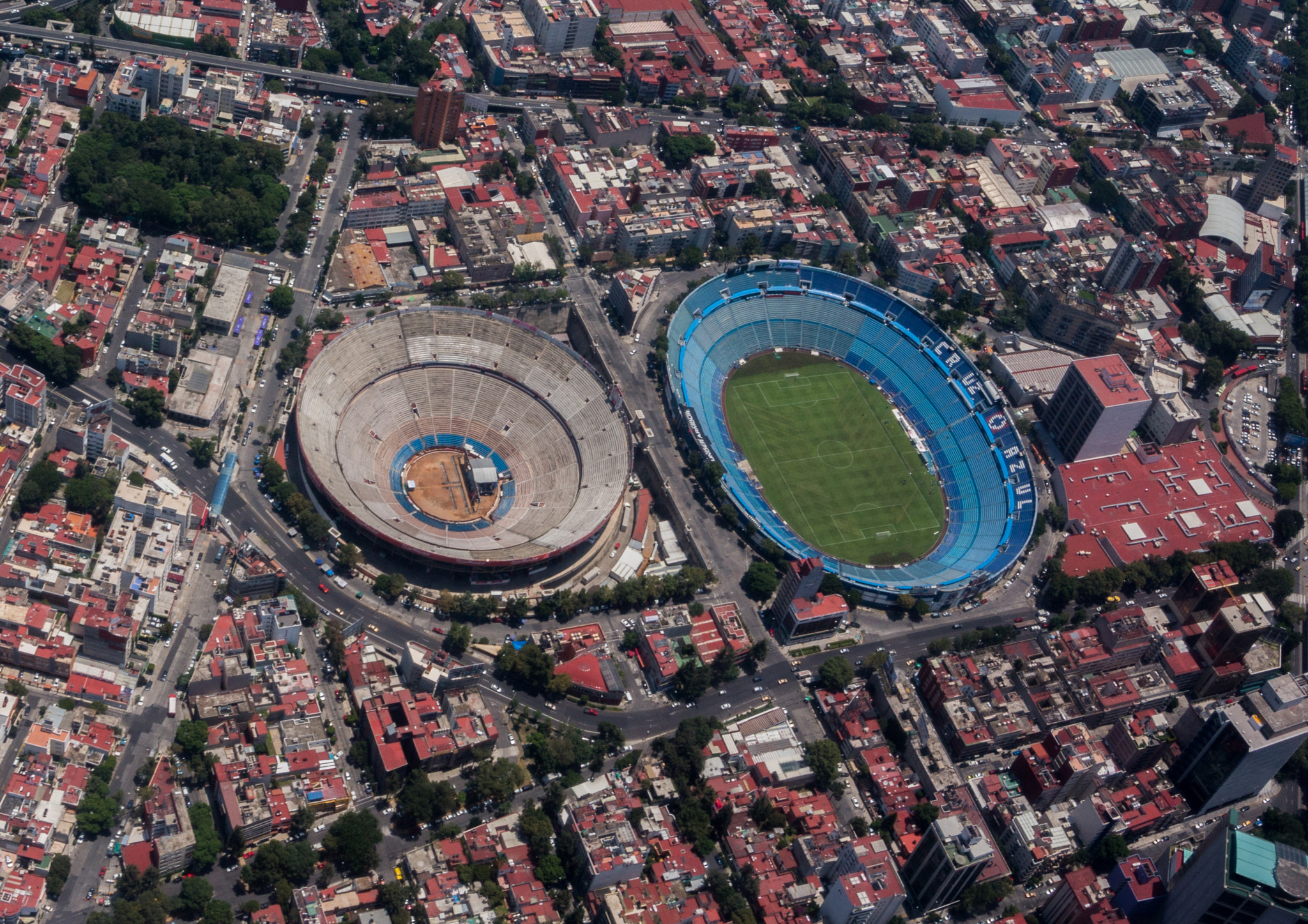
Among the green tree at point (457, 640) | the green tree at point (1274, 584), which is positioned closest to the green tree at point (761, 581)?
the green tree at point (457, 640)

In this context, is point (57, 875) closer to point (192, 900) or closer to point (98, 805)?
point (98, 805)

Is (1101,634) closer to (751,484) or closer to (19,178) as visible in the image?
(751,484)

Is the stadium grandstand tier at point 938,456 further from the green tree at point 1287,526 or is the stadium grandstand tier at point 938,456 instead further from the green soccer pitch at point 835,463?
the green tree at point 1287,526

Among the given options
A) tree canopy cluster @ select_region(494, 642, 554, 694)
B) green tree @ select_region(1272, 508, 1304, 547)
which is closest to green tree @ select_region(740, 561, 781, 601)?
tree canopy cluster @ select_region(494, 642, 554, 694)

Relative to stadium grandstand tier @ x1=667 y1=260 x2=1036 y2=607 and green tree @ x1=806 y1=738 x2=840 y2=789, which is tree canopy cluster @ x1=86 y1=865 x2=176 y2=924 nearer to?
green tree @ x1=806 y1=738 x2=840 y2=789

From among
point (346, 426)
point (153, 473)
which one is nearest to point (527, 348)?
point (346, 426)

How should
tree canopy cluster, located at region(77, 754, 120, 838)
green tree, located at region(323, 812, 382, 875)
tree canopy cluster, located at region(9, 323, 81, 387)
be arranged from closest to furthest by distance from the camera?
tree canopy cluster, located at region(77, 754, 120, 838), green tree, located at region(323, 812, 382, 875), tree canopy cluster, located at region(9, 323, 81, 387)
